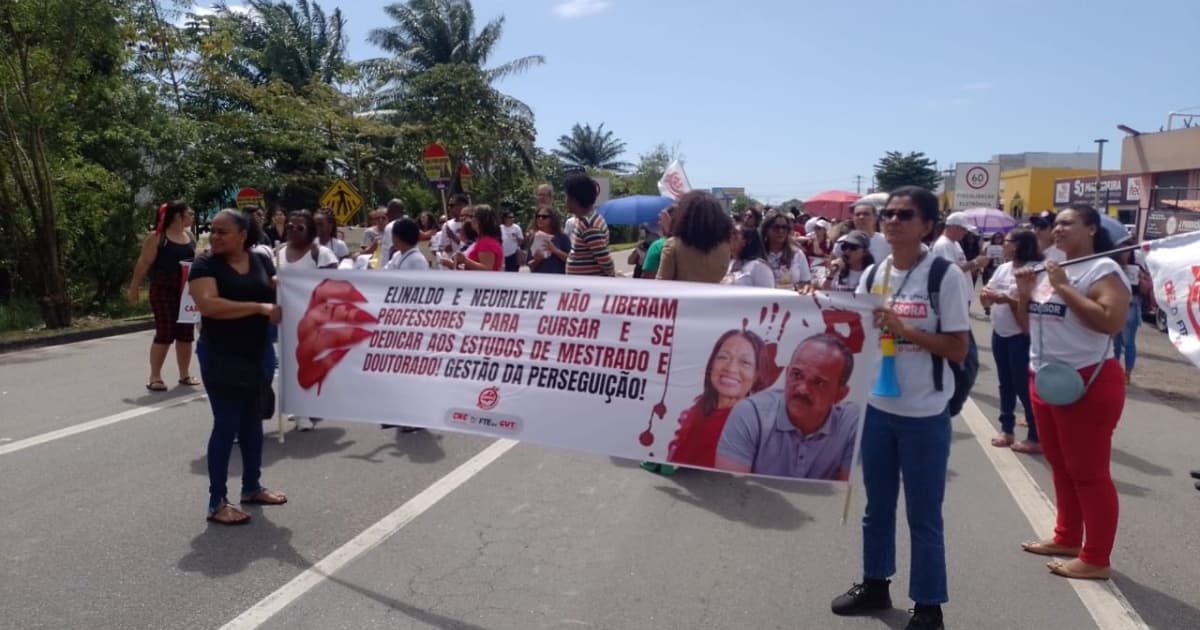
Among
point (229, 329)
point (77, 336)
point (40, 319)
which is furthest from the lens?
point (40, 319)

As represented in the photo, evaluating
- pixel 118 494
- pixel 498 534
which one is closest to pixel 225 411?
pixel 118 494

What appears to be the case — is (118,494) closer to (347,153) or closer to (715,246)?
(715,246)

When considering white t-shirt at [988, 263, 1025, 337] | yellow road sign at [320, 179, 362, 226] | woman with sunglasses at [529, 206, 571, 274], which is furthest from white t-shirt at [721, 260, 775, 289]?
yellow road sign at [320, 179, 362, 226]

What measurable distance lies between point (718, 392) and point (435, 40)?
36.6 m

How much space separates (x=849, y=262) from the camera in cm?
741

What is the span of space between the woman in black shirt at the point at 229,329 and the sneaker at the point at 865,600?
10.4 ft

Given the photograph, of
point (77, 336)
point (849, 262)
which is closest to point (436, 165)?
point (77, 336)

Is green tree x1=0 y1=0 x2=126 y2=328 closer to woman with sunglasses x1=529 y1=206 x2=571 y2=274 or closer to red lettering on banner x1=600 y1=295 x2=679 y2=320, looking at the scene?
woman with sunglasses x1=529 y1=206 x2=571 y2=274

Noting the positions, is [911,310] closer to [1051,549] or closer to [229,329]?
[1051,549]

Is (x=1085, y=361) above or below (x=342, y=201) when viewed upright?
below

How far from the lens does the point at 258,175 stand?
84.5 feet

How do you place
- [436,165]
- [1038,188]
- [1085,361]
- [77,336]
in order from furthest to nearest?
Result: [1038,188]
[436,165]
[77,336]
[1085,361]

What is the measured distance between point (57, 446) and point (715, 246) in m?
5.03

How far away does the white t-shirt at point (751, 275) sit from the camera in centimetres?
635
